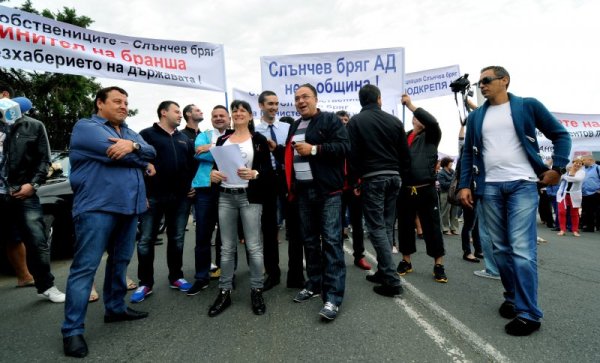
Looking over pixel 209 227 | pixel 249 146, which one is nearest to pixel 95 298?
pixel 209 227

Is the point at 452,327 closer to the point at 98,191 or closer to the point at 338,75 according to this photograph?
the point at 98,191

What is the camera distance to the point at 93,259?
8.32ft

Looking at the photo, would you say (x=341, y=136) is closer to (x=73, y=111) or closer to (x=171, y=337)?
(x=171, y=337)

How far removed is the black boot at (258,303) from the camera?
297 centimetres

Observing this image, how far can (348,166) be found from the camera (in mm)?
3979

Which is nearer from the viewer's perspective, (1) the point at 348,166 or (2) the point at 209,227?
(2) the point at 209,227

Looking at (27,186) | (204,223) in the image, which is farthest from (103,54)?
(204,223)

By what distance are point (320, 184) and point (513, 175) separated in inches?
61.0

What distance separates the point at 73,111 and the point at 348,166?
1982 cm

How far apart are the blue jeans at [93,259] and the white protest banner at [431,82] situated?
7.47 meters

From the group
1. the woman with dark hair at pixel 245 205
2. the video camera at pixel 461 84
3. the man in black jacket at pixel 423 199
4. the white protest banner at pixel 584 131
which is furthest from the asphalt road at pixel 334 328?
the white protest banner at pixel 584 131

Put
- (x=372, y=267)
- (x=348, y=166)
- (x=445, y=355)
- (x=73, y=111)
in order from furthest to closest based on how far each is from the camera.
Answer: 1. (x=73, y=111)
2. (x=372, y=267)
3. (x=348, y=166)
4. (x=445, y=355)

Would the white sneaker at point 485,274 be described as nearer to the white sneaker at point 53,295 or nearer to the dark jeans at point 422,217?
the dark jeans at point 422,217

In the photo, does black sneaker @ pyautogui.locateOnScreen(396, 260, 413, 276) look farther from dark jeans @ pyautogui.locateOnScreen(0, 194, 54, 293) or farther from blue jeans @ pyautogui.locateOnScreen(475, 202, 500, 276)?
dark jeans @ pyautogui.locateOnScreen(0, 194, 54, 293)
